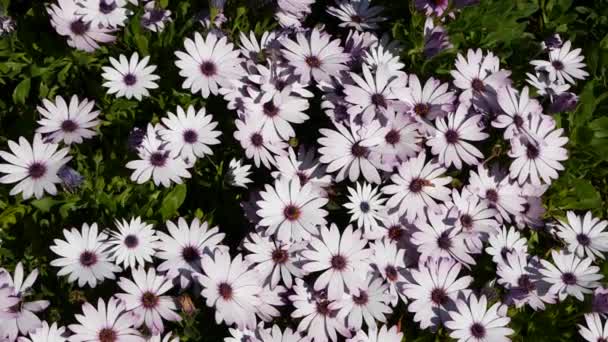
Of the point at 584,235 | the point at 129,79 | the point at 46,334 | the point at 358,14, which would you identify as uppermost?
the point at 358,14

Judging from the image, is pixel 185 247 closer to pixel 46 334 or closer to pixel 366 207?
pixel 46 334

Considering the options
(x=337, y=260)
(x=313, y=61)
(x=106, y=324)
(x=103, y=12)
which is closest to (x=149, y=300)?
(x=106, y=324)

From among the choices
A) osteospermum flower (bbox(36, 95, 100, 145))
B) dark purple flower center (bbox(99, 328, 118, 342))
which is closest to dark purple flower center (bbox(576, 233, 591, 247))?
dark purple flower center (bbox(99, 328, 118, 342))

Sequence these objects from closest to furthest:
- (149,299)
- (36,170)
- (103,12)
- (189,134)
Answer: (149,299), (36,170), (189,134), (103,12)

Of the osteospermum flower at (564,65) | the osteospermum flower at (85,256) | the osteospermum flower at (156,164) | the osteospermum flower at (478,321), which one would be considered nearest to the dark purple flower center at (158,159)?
the osteospermum flower at (156,164)

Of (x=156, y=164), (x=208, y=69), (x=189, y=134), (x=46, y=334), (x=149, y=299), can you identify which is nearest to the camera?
(x=46, y=334)

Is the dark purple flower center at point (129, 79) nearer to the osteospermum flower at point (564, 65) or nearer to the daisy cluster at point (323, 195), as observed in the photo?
the daisy cluster at point (323, 195)

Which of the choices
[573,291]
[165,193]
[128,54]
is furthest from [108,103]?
[573,291]

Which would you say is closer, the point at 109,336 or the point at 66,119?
the point at 109,336
